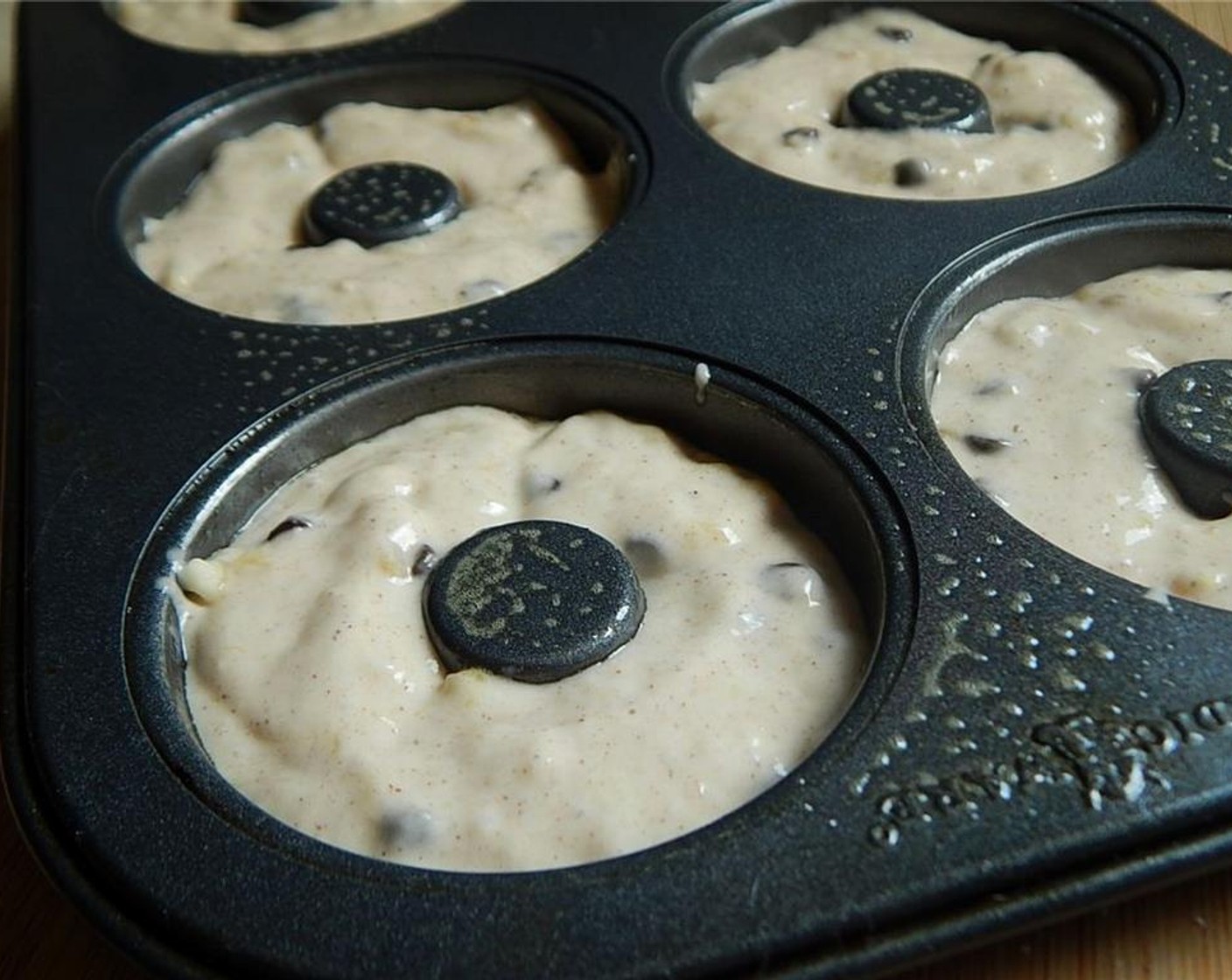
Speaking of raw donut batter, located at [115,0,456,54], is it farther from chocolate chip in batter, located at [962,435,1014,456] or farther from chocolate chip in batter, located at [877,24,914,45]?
chocolate chip in batter, located at [962,435,1014,456]

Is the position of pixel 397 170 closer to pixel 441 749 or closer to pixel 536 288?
pixel 536 288

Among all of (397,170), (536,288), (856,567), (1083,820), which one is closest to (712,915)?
(1083,820)

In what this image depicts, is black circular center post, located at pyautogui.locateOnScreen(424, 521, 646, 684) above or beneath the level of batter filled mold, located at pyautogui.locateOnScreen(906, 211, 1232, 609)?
beneath

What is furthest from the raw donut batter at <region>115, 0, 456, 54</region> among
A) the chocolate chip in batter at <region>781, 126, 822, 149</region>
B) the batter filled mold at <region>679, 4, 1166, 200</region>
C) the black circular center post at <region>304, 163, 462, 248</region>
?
the chocolate chip in batter at <region>781, 126, 822, 149</region>

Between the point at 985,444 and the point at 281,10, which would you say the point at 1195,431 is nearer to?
the point at 985,444

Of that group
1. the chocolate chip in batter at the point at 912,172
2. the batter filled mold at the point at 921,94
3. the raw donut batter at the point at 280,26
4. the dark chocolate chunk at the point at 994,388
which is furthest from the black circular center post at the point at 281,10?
the dark chocolate chunk at the point at 994,388

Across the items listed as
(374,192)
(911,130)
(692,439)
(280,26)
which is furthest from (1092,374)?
(280,26)
